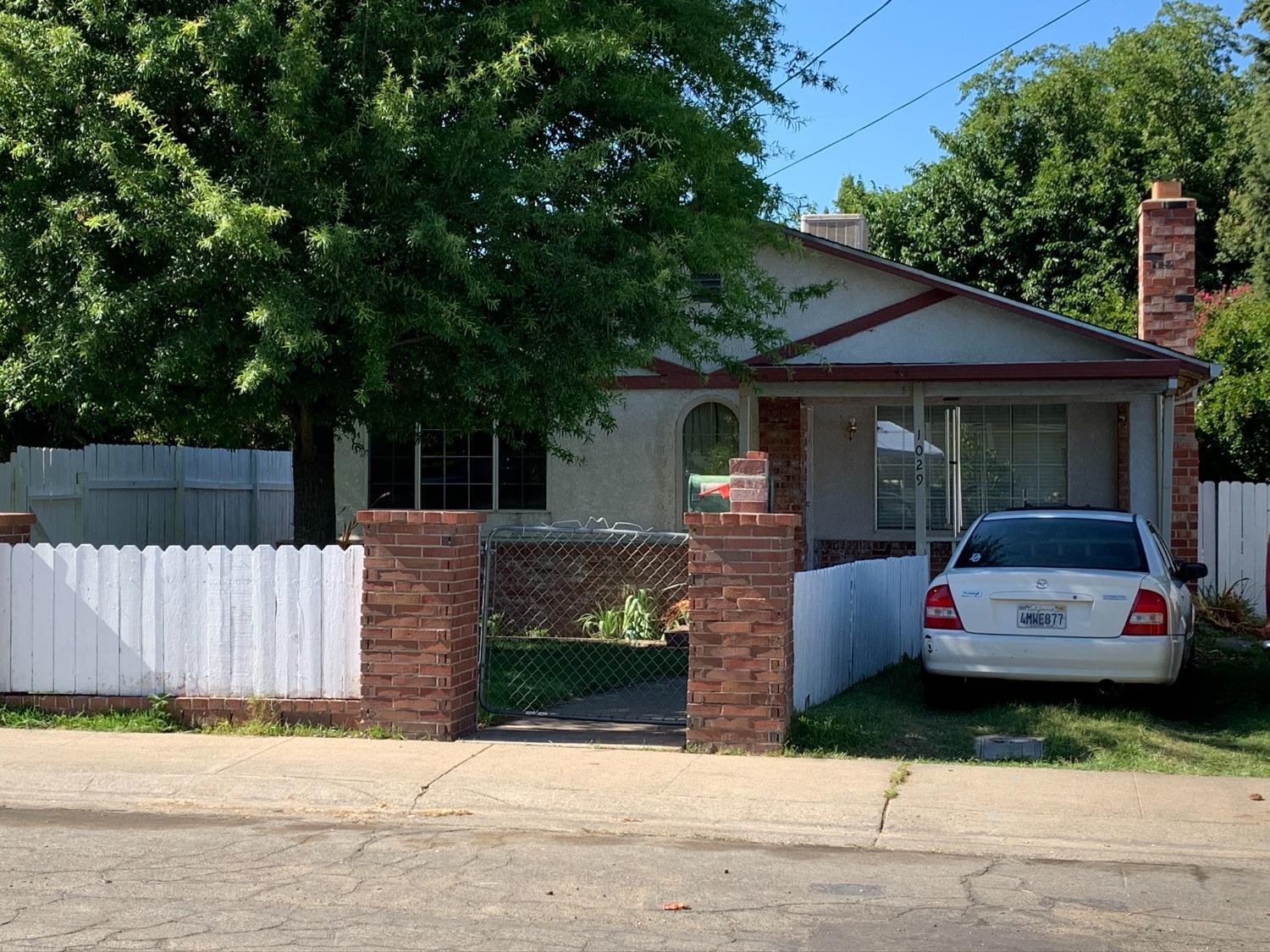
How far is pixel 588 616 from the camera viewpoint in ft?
47.9

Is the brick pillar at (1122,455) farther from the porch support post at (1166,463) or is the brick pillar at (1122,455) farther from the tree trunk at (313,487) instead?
the tree trunk at (313,487)

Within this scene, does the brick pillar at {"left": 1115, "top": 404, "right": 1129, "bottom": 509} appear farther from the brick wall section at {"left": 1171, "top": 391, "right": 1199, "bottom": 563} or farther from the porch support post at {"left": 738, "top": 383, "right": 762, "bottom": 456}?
the porch support post at {"left": 738, "top": 383, "right": 762, "bottom": 456}

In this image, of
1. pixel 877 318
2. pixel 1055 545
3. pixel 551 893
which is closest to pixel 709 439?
pixel 877 318

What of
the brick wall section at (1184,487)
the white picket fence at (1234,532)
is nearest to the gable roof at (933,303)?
the brick wall section at (1184,487)

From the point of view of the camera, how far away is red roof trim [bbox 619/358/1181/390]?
1397 centimetres

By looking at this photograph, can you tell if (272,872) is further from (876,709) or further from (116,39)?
(116,39)

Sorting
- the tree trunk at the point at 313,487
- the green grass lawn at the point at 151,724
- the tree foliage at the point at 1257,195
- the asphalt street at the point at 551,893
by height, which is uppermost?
the tree foliage at the point at 1257,195

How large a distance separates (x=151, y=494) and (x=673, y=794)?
33.9 ft

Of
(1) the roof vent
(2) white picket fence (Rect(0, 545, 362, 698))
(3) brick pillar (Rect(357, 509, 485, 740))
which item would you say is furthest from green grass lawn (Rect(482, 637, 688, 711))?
(1) the roof vent

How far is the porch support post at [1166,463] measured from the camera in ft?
48.4

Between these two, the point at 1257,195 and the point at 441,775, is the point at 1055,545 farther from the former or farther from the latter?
the point at 1257,195

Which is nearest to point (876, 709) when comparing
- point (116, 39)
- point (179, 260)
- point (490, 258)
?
point (490, 258)

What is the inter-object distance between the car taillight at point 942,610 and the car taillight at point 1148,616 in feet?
3.64

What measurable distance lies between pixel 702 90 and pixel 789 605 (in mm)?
6390
